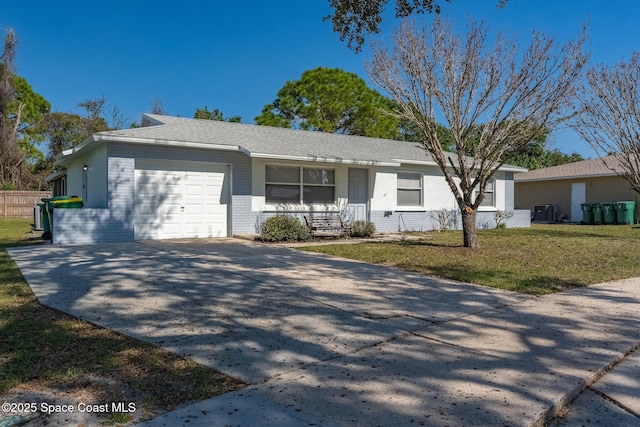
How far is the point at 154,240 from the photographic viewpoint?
12977 millimetres

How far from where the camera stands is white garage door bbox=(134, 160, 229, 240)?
42.7 feet

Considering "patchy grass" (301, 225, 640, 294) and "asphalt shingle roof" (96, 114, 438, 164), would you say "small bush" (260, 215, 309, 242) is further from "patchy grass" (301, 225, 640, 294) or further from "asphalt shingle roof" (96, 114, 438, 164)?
"asphalt shingle roof" (96, 114, 438, 164)

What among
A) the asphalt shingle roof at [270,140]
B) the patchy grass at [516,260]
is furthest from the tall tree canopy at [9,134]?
the patchy grass at [516,260]

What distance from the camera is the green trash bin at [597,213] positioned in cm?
2489

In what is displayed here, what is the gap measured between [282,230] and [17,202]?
876 inches

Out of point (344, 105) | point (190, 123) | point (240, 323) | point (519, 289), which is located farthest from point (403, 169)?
point (344, 105)

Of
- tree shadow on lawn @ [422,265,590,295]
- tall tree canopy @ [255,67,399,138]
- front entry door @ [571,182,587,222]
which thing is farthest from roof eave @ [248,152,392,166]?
tall tree canopy @ [255,67,399,138]

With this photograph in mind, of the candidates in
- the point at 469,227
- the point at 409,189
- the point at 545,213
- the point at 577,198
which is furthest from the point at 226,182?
the point at 577,198

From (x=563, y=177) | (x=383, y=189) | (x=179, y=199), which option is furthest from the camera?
(x=563, y=177)

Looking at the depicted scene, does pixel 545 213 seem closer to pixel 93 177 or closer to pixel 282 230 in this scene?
pixel 282 230

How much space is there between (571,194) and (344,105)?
17.0 metres

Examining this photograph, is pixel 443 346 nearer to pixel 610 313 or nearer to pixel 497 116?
pixel 610 313

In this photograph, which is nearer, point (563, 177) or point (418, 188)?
point (418, 188)

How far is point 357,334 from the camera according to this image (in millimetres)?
4688
